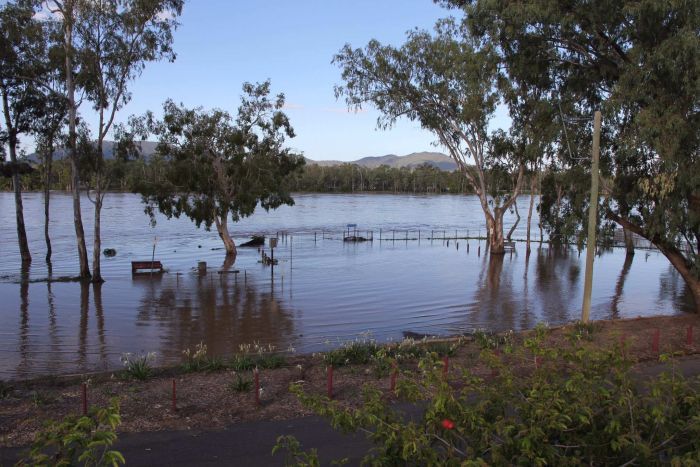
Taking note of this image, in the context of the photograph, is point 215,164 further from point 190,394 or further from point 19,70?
point 190,394

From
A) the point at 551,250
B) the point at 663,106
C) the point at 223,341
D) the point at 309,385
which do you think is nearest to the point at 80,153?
the point at 223,341

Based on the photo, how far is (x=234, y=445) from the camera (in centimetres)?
834

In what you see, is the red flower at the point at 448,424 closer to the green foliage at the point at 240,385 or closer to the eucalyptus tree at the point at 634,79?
the green foliage at the point at 240,385

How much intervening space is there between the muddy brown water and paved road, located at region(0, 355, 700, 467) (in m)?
6.39

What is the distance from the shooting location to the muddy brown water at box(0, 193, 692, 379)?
17328 mm

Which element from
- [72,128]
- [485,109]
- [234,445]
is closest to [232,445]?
[234,445]

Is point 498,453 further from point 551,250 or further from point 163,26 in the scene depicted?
point 551,250

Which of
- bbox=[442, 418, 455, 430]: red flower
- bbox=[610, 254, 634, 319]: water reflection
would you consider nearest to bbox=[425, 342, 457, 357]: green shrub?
bbox=[442, 418, 455, 430]: red flower

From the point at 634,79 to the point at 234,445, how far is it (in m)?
14.5

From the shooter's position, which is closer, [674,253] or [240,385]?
[240,385]

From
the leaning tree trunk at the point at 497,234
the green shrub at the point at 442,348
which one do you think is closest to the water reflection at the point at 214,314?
the green shrub at the point at 442,348

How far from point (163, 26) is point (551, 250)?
3414cm

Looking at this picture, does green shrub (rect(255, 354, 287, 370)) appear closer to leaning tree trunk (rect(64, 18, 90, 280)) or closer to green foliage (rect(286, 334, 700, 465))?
green foliage (rect(286, 334, 700, 465))

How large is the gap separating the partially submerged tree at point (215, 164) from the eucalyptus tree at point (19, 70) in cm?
742
